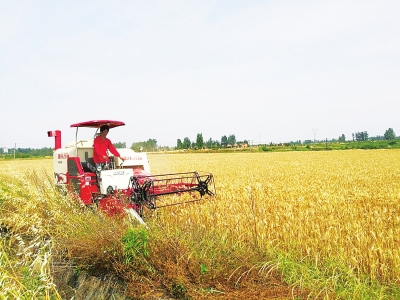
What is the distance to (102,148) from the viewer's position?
8.77 metres

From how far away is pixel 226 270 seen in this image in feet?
14.2

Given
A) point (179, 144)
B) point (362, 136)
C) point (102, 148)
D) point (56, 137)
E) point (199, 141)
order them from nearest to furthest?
point (102, 148) → point (56, 137) → point (199, 141) → point (179, 144) → point (362, 136)

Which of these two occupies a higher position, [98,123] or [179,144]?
[179,144]

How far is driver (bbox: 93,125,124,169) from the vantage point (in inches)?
341

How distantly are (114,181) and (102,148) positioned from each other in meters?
1.27

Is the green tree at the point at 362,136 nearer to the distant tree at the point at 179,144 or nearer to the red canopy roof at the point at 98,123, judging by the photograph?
the distant tree at the point at 179,144

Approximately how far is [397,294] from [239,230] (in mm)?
2716

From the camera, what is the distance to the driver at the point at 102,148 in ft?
28.4

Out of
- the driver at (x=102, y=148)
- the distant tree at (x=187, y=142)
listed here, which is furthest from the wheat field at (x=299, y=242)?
the distant tree at (x=187, y=142)

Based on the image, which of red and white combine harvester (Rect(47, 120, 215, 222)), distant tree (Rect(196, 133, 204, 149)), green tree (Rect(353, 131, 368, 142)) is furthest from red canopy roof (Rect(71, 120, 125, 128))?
green tree (Rect(353, 131, 368, 142))

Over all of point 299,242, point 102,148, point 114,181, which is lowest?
point 299,242

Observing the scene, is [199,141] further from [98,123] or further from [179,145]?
[98,123]

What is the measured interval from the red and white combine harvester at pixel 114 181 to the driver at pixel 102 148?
5.6 inches

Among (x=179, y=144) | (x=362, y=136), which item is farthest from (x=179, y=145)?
(x=362, y=136)
